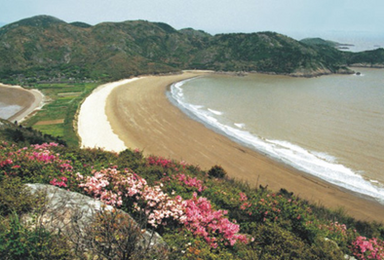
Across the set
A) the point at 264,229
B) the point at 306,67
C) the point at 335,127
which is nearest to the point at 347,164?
the point at 335,127

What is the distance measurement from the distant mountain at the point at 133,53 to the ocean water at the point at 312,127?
159 ft

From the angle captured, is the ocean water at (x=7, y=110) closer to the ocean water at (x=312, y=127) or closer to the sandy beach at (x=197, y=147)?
the sandy beach at (x=197, y=147)

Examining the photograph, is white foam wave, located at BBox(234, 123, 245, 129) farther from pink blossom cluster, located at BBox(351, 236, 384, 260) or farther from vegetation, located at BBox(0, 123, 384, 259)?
pink blossom cluster, located at BBox(351, 236, 384, 260)

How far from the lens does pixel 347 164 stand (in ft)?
71.5

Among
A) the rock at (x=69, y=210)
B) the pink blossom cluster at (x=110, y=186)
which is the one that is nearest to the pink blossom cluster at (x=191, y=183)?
the pink blossom cluster at (x=110, y=186)

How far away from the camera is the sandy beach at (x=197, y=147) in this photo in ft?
57.8

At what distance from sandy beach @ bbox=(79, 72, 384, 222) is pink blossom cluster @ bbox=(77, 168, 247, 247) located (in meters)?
11.0

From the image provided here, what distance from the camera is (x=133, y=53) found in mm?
114938

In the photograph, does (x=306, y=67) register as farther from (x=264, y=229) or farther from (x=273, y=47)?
(x=264, y=229)

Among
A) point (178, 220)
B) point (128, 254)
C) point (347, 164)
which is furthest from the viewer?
point (347, 164)

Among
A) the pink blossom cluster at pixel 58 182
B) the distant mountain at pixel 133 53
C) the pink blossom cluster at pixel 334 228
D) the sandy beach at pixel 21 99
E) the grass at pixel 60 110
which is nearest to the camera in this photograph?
the pink blossom cluster at pixel 58 182

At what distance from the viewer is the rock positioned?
5.62 meters

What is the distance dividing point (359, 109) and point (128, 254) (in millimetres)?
45576

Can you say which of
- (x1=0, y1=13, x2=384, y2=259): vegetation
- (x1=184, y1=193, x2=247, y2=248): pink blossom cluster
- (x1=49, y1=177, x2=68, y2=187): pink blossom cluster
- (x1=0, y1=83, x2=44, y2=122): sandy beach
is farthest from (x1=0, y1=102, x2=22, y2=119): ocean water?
(x1=184, y1=193, x2=247, y2=248): pink blossom cluster
